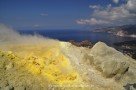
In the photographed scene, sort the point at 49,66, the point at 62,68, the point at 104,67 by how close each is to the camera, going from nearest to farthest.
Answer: the point at 49,66 < the point at 62,68 < the point at 104,67

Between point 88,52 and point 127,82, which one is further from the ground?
point 88,52

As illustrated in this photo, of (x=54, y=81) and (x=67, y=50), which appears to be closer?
(x=54, y=81)

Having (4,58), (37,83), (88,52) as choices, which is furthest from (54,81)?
(88,52)

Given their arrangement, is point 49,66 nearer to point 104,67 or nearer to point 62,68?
point 62,68

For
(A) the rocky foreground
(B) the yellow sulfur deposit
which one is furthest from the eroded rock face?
(B) the yellow sulfur deposit

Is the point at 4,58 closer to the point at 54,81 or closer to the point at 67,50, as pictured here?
the point at 54,81

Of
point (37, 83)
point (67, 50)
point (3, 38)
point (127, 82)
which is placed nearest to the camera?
point (37, 83)

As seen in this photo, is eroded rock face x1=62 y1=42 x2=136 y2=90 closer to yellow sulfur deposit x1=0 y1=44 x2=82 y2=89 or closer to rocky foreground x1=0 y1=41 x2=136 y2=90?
rocky foreground x1=0 y1=41 x2=136 y2=90

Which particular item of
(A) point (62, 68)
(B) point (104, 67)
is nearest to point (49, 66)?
(A) point (62, 68)

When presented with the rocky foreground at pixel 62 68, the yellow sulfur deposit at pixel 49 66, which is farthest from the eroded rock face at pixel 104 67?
the yellow sulfur deposit at pixel 49 66
